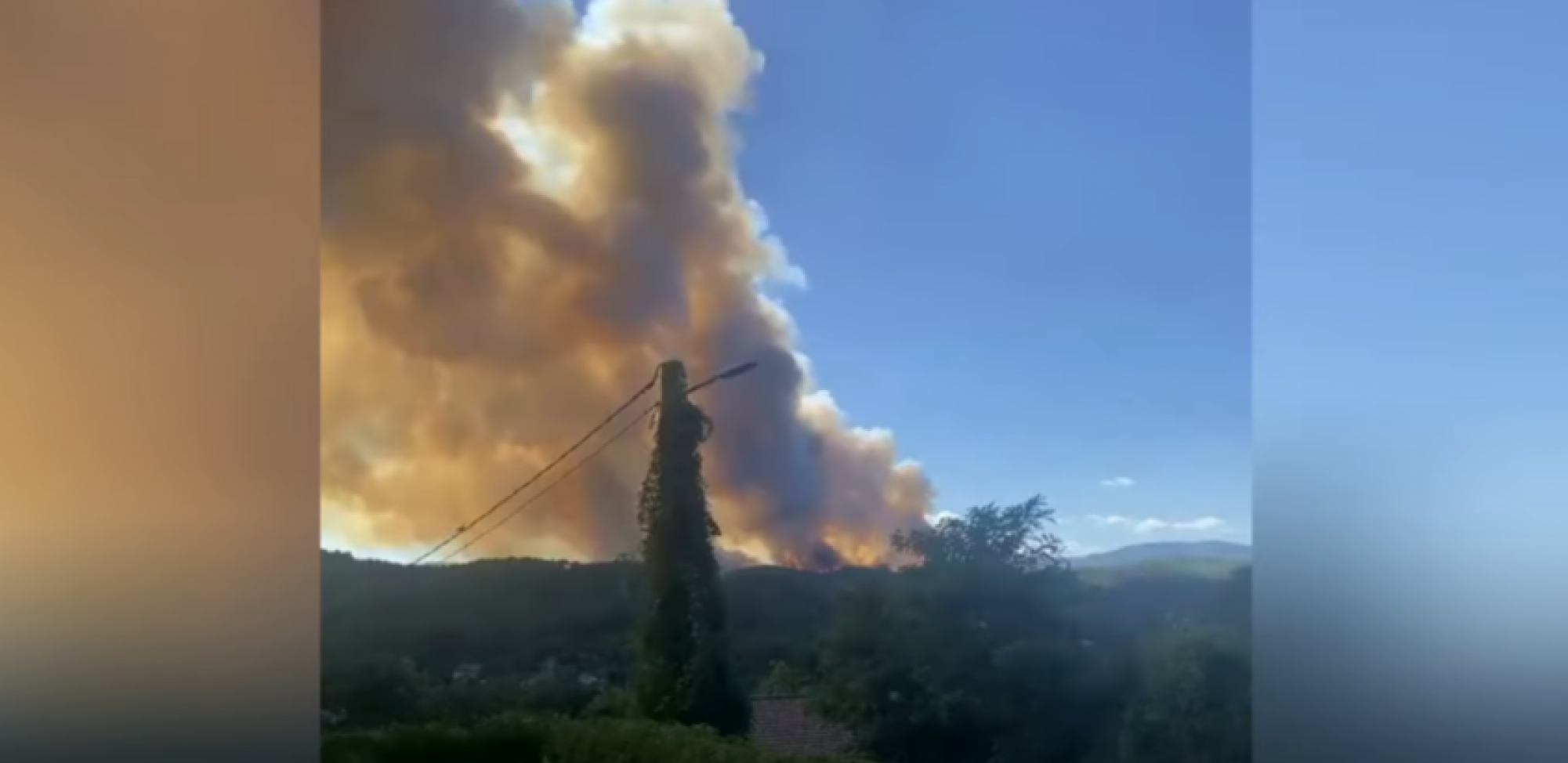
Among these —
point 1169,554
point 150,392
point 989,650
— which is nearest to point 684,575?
point 989,650

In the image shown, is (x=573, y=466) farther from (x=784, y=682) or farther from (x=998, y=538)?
(x=998, y=538)

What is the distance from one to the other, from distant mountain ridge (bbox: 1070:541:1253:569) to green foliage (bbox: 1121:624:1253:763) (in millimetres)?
169

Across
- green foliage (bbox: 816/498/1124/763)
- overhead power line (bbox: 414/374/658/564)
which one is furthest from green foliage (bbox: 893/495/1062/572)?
overhead power line (bbox: 414/374/658/564)

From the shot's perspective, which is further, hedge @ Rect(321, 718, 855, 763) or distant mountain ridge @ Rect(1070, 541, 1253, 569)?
hedge @ Rect(321, 718, 855, 763)

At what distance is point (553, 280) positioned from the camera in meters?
3.06

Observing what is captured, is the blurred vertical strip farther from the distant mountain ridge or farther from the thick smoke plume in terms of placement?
the distant mountain ridge

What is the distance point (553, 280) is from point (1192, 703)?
1.84m

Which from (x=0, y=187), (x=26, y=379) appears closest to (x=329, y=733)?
(x=26, y=379)

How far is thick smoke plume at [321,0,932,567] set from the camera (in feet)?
9.91

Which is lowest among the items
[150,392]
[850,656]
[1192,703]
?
[1192,703]

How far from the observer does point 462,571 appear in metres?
3.05

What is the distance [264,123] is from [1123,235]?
2.06 meters

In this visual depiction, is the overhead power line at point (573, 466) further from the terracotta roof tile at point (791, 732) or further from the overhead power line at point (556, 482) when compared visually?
the terracotta roof tile at point (791, 732)

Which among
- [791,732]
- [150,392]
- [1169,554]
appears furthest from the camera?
[791,732]
